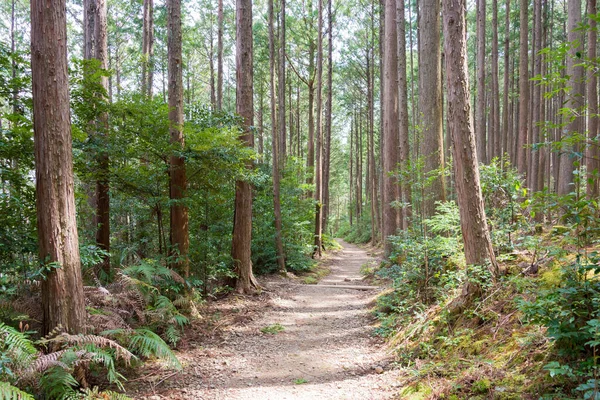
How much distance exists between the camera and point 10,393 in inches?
99.5

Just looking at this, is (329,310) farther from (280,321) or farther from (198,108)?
(198,108)

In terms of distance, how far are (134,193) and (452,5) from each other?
21.1 ft

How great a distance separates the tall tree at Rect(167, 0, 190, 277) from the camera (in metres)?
6.57

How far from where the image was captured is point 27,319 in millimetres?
3742

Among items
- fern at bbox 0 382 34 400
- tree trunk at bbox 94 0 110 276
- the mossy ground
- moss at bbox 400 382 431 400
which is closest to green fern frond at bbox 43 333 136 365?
fern at bbox 0 382 34 400

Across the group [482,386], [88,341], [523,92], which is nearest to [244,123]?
[88,341]

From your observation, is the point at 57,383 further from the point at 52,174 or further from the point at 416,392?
the point at 416,392

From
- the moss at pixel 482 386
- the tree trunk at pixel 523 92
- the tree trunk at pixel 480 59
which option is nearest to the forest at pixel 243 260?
the moss at pixel 482 386

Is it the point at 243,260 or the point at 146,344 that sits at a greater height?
the point at 243,260

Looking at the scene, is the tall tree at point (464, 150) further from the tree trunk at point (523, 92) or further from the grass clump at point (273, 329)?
the tree trunk at point (523, 92)

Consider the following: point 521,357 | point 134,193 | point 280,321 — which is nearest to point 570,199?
point 521,357

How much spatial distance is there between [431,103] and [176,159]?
5528 mm

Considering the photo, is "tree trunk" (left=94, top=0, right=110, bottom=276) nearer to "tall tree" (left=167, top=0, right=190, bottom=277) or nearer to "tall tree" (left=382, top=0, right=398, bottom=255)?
"tall tree" (left=167, top=0, right=190, bottom=277)

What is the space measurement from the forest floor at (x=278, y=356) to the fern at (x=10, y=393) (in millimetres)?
1377
